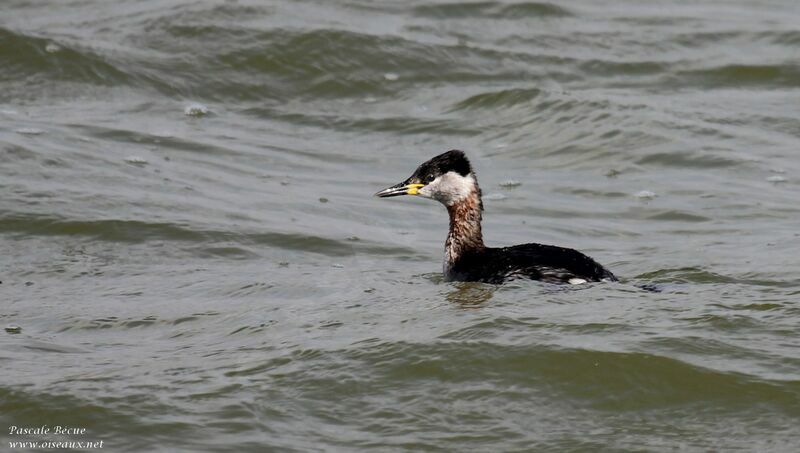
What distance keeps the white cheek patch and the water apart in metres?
0.61

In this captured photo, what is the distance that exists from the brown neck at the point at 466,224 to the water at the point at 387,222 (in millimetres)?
306

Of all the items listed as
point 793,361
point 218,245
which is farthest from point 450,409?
point 218,245

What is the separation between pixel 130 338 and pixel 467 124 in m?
7.10

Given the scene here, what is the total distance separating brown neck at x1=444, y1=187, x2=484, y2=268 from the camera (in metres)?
10.2

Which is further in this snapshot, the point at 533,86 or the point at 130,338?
the point at 533,86

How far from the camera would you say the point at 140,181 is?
12.2 metres

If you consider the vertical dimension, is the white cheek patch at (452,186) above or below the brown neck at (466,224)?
above

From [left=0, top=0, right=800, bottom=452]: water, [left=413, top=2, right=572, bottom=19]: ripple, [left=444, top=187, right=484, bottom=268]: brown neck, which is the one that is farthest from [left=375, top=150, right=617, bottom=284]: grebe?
[left=413, top=2, right=572, bottom=19]: ripple

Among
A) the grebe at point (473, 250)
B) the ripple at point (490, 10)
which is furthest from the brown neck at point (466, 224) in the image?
the ripple at point (490, 10)

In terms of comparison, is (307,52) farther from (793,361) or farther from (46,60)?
(793,361)

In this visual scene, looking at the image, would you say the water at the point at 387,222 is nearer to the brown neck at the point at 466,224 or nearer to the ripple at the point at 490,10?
the ripple at the point at 490,10

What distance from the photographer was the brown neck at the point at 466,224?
10.2 m

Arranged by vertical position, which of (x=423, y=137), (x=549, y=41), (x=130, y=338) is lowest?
(x=130, y=338)

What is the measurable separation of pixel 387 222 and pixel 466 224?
178 centimetres
